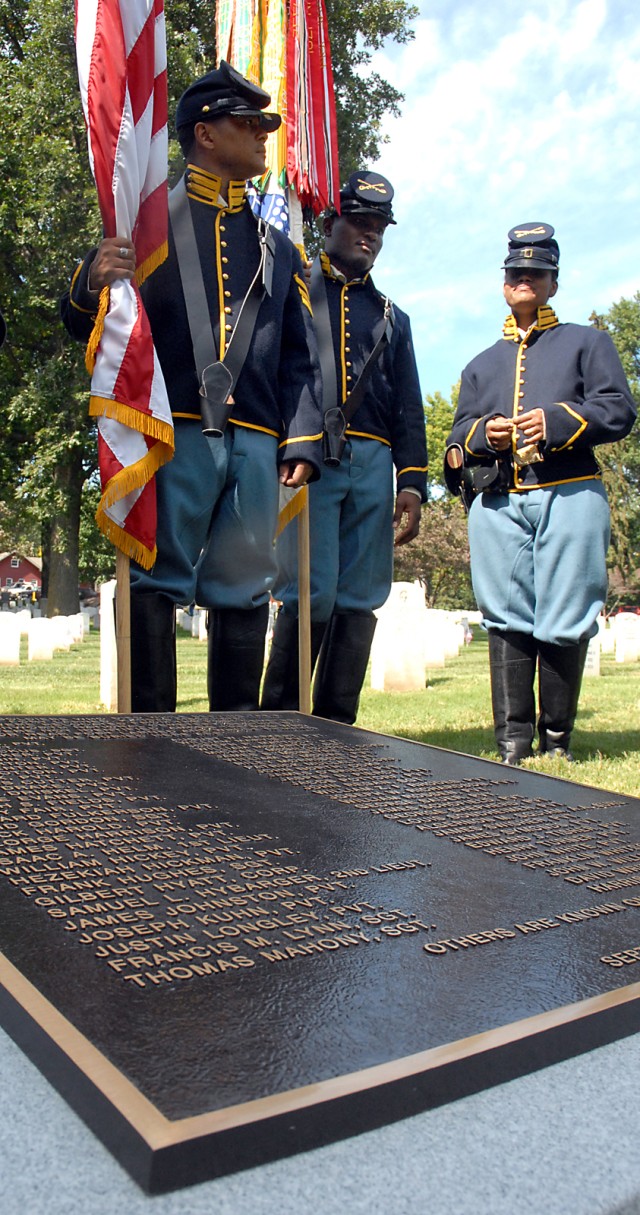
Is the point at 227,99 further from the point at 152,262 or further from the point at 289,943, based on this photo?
the point at 289,943

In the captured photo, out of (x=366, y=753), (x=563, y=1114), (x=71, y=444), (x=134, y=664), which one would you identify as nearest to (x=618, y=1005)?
(x=563, y=1114)

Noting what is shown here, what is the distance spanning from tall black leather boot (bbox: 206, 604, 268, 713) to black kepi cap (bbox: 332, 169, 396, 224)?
1.78 meters

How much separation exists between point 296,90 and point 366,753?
3.52 m

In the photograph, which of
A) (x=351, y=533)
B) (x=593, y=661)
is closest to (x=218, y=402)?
(x=351, y=533)

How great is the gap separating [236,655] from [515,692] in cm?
124

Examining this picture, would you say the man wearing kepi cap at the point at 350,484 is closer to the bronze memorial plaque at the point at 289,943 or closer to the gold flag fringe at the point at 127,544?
the gold flag fringe at the point at 127,544

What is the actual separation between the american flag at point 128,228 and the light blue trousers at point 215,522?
98mm

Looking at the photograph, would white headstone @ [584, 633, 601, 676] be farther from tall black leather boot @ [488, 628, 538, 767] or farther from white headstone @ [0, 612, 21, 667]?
tall black leather boot @ [488, 628, 538, 767]

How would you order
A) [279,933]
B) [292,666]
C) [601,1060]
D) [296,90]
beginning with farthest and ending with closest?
1. [296,90]
2. [292,666]
3. [279,933]
4. [601,1060]

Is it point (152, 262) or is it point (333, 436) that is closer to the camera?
point (152, 262)

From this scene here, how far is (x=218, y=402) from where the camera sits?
11.5 feet

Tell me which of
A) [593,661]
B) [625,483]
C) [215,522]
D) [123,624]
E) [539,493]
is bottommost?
[593,661]

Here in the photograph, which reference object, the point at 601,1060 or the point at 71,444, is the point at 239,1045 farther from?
the point at 71,444

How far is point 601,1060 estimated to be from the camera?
128 centimetres
